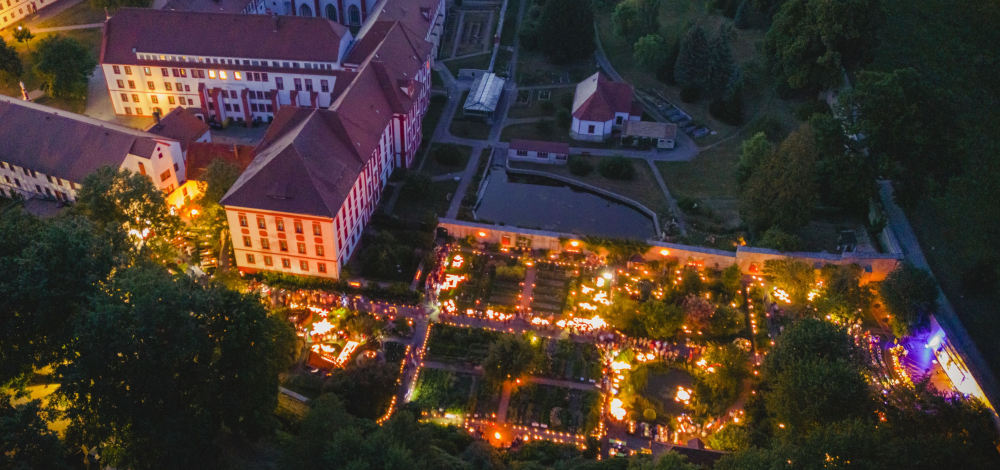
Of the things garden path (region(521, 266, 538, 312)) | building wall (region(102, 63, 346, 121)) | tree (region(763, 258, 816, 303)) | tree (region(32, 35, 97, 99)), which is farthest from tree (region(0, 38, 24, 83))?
tree (region(763, 258, 816, 303))

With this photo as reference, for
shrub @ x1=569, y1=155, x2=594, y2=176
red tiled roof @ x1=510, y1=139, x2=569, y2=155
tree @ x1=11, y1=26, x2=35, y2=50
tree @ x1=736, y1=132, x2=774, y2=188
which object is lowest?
tree @ x1=736, y1=132, x2=774, y2=188

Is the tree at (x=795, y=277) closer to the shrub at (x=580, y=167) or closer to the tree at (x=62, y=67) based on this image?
the shrub at (x=580, y=167)

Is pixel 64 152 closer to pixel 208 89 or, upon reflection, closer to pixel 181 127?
pixel 181 127

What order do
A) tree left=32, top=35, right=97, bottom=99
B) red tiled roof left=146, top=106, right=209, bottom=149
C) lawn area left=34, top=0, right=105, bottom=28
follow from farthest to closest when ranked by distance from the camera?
1. lawn area left=34, top=0, right=105, bottom=28
2. tree left=32, top=35, right=97, bottom=99
3. red tiled roof left=146, top=106, right=209, bottom=149

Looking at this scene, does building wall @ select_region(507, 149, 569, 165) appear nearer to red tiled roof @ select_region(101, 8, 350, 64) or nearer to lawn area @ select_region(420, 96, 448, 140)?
lawn area @ select_region(420, 96, 448, 140)

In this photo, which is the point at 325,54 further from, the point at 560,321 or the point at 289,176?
the point at 560,321

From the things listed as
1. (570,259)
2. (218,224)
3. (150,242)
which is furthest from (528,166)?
(150,242)
